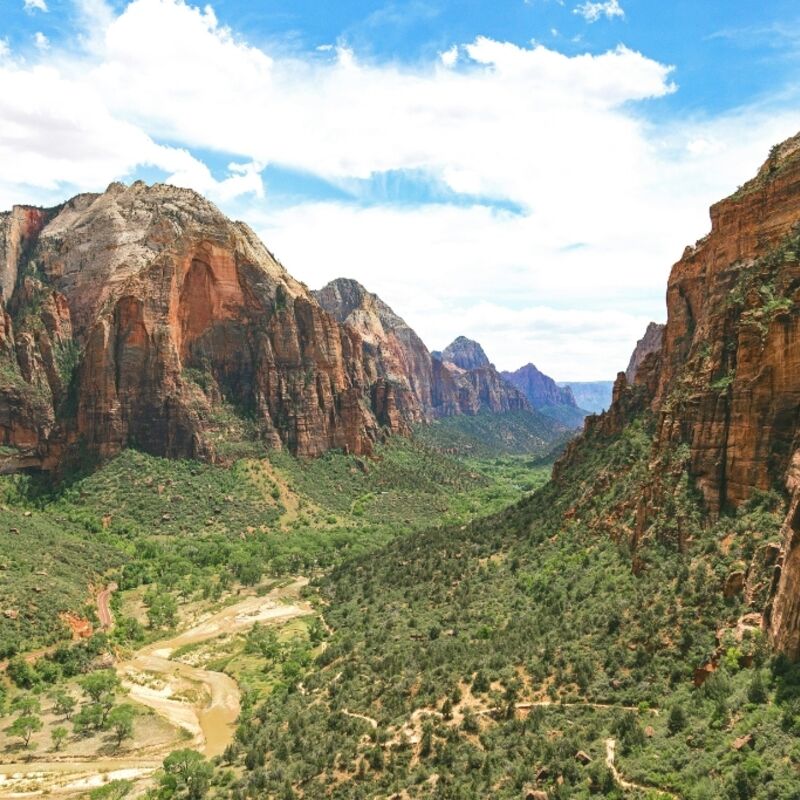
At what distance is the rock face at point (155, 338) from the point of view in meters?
129

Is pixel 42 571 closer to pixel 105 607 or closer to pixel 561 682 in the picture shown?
pixel 105 607

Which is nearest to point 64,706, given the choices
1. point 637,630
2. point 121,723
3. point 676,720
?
point 121,723

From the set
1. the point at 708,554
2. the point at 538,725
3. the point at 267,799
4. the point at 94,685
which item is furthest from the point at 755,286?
the point at 94,685

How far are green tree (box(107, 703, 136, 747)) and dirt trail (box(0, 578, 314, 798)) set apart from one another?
2546 mm

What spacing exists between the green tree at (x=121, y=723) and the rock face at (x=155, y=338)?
76.0 meters

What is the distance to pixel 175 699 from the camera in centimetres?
6250

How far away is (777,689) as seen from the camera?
3178 centimetres

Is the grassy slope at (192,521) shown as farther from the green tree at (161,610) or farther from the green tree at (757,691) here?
the green tree at (757,691)

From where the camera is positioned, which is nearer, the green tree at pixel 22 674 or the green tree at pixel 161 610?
the green tree at pixel 22 674

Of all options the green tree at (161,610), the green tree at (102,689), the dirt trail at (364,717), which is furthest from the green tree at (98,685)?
the dirt trail at (364,717)

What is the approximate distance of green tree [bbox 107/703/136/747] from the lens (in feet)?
182

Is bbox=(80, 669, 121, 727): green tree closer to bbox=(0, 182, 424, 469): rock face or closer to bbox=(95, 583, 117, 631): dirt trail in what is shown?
bbox=(95, 583, 117, 631): dirt trail

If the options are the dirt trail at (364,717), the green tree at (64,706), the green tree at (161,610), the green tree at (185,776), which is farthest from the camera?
the green tree at (161,610)

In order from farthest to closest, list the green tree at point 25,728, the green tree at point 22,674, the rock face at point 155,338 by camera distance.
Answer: the rock face at point 155,338
the green tree at point 22,674
the green tree at point 25,728
